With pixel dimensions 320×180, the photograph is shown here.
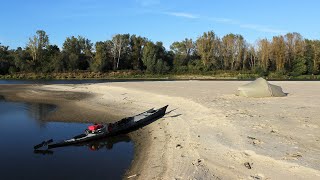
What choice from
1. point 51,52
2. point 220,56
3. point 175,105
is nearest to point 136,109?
point 175,105

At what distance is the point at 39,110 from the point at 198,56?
84.0 meters

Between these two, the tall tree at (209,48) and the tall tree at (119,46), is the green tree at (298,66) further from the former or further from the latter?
the tall tree at (119,46)

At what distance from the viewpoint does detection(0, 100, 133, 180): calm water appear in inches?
454

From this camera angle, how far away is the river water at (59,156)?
454 inches

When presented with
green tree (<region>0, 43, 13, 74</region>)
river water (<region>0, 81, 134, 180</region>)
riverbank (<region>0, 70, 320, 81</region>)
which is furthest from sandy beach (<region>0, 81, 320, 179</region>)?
green tree (<region>0, 43, 13, 74</region>)

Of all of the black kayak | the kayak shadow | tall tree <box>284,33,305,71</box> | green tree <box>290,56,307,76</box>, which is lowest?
the kayak shadow

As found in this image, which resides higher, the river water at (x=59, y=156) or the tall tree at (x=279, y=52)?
the tall tree at (x=279, y=52)

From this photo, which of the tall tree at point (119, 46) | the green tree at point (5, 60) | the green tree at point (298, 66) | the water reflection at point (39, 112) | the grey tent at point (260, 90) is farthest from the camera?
the tall tree at point (119, 46)

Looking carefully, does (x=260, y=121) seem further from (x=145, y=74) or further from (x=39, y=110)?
(x=145, y=74)

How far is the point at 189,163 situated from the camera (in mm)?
10797

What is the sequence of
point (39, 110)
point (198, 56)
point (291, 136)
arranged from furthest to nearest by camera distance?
point (198, 56) → point (39, 110) → point (291, 136)

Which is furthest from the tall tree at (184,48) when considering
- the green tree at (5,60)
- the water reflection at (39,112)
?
the water reflection at (39,112)

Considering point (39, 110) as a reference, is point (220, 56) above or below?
above

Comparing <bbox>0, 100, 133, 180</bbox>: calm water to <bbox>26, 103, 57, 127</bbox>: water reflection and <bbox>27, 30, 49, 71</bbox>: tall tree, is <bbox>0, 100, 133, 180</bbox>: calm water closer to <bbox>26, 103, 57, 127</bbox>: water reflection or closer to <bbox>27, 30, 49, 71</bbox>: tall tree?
<bbox>26, 103, 57, 127</bbox>: water reflection
